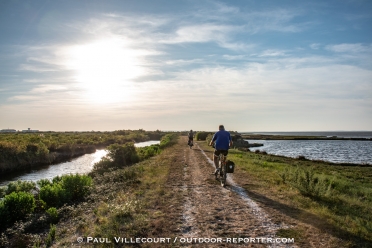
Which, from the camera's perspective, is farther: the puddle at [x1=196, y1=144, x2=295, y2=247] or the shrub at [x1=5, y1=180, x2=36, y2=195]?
the shrub at [x1=5, y1=180, x2=36, y2=195]

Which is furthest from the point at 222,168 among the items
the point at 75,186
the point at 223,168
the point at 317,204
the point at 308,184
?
the point at 75,186

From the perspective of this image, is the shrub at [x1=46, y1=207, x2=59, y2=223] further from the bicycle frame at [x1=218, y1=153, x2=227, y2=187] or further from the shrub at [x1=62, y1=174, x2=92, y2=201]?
the bicycle frame at [x1=218, y1=153, x2=227, y2=187]

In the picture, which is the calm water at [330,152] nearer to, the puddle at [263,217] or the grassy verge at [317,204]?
the grassy verge at [317,204]

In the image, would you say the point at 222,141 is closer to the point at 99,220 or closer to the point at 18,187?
the point at 99,220

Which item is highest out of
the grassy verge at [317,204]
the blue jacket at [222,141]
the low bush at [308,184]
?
the blue jacket at [222,141]

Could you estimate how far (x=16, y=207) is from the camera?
11.1 m

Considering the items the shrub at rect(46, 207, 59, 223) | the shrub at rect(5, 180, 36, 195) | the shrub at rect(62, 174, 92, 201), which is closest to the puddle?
the shrub at rect(46, 207, 59, 223)

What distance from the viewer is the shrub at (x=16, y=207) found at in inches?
425

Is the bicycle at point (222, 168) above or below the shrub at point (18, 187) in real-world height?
above

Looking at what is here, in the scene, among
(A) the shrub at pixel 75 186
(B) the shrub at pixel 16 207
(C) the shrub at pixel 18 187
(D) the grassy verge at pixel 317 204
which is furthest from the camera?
(C) the shrub at pixel 18 187

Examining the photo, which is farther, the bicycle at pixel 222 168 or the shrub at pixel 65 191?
the bicycle at pixel 222 168

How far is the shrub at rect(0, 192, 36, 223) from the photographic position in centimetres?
1079

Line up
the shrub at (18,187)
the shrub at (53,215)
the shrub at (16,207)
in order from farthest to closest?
the shrub at (18,187), the shrub at (16,207), the shrub at (53,215)

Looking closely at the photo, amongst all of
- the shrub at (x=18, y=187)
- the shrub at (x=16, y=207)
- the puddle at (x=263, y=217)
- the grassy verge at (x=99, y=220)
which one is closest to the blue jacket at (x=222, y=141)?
the puddle at (x=263, y=217)
